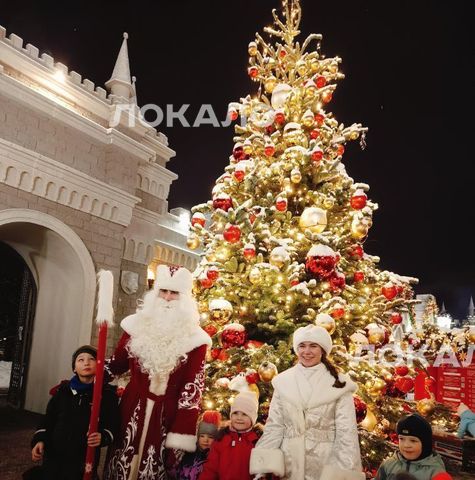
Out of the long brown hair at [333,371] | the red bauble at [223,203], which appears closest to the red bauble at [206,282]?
the red bauble at [223,203]

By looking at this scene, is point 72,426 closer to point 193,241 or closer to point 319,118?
point 193,241

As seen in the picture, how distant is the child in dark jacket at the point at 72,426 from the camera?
2650 millimetres

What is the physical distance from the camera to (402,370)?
439 cm

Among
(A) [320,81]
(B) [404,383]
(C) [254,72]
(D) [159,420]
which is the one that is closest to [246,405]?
(D) [159,420]

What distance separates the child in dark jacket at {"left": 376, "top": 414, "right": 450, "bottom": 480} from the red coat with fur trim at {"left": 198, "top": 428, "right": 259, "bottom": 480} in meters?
0.81

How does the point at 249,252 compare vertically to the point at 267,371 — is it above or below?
above

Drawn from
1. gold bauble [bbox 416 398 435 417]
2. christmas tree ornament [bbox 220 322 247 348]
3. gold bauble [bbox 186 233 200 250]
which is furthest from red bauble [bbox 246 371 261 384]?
gold bauble [bbox 416 398 435 417]

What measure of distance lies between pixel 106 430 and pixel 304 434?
1.22 metres

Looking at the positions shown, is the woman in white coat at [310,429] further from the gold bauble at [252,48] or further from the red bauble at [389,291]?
the gold bauble at [252,48]

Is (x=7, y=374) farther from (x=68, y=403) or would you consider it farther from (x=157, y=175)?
(x=68, y=403)

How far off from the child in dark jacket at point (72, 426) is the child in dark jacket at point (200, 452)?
0.54 metres

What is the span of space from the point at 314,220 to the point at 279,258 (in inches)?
28.0

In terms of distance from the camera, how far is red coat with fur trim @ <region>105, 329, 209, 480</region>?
8.69 ft

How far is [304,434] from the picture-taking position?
2.58 m
